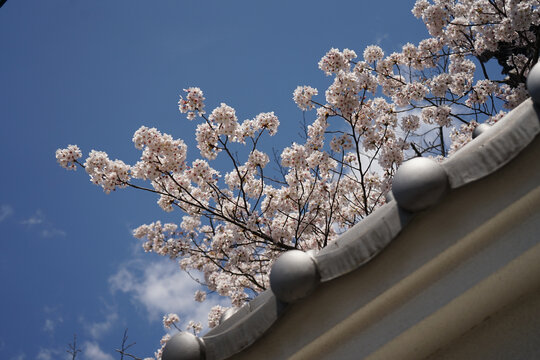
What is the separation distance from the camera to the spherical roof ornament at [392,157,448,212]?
Answer: 3.82 ft

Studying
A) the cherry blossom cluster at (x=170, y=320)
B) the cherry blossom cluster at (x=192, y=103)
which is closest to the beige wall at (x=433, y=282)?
the cherry blossom cluster at (x=192, y=103)

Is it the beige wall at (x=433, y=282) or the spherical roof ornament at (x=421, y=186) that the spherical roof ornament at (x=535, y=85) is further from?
the spherical roof ornament at (x=421, y=186)

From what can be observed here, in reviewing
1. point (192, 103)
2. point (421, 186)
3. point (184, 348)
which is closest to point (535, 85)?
point (421, 186)

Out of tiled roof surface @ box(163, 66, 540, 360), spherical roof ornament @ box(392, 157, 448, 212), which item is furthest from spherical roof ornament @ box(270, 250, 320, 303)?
spherical roof ornament @ box(392, 157, 448, 212)

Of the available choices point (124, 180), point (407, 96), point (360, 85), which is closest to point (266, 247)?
point (124, 180)

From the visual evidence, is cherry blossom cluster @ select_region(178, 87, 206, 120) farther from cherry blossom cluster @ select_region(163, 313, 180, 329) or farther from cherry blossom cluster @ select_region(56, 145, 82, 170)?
cherry blossom cluster @ select_region(163, 313, 180, 329)

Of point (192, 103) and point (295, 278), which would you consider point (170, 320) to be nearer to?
point (192, 103)

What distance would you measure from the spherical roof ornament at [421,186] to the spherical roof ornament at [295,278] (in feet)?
1.07

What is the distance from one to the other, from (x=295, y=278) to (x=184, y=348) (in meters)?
0.47

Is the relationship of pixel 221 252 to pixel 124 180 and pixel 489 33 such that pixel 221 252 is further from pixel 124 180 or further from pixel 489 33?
pixel 489 33

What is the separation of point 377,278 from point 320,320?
223mm

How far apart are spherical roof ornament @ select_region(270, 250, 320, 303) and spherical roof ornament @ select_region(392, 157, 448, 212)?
32 cm

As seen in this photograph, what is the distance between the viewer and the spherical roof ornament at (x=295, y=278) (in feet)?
4.03

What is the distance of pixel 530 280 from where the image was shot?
138 centimetres
